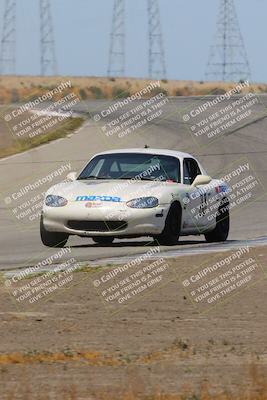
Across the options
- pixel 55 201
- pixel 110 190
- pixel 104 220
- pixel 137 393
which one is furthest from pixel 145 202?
pixel 137 393

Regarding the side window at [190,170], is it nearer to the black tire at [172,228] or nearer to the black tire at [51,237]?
the black tire at [172,228]

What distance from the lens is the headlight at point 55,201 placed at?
62.4ft

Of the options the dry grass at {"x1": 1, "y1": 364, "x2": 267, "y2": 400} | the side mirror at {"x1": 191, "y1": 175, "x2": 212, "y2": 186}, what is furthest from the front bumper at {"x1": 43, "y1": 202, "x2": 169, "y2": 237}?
the dry grass at {"x1": 1, "y1": 364, "x2": 267, "y2": 400}

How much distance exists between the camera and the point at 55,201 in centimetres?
1917

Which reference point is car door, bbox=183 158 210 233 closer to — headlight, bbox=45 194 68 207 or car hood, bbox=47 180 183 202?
car hood, bbox=47 180 183 202

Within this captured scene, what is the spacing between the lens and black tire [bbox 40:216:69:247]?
19391 mm

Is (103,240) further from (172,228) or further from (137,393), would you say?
(137,393)

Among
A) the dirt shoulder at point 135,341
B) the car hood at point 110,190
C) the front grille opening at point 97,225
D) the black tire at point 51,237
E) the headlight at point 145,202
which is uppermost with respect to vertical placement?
the dirt shoulder at point 135,341

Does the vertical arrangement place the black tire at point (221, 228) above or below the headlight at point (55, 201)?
below

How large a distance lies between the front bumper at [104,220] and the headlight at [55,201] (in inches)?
2.4

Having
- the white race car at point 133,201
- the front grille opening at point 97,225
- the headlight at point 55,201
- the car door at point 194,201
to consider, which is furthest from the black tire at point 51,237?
the car door at point 194,201

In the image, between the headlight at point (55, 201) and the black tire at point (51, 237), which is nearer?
the headlight at point (55, 201)

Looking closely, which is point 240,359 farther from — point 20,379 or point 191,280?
point 191,280

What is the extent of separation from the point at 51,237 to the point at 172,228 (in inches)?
65.5
